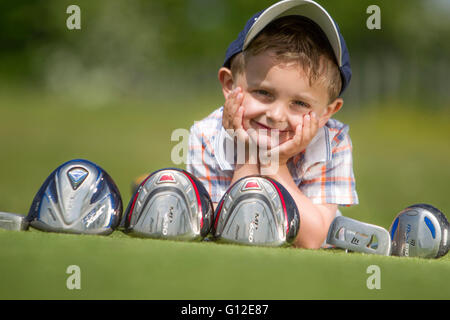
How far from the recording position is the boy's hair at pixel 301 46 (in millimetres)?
2693

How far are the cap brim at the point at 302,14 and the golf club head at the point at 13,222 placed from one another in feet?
3.77

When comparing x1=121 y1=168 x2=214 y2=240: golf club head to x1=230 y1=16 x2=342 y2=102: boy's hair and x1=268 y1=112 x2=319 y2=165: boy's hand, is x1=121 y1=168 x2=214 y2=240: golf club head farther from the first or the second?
x1=230 y1=16 x2=342 y2=102: boy's hair

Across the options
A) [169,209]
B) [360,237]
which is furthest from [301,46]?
[169,209]

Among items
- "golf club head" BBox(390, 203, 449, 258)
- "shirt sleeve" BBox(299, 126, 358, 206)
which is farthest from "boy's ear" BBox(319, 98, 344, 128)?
"golf club head" BBox(390, 203, 449, 258)

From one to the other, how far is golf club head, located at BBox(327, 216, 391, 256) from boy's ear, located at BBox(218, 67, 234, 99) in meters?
0.87

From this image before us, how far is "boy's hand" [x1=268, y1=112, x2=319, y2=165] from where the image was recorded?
107 inches

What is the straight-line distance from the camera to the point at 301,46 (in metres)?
2.71

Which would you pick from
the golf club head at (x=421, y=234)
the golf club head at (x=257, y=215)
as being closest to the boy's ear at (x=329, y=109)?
the golf club head at (x=421, y=234)

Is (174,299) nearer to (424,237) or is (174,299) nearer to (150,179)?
(150,179)

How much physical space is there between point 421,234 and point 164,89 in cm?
2604

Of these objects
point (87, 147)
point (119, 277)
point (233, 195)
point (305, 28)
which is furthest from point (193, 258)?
point (87, 147)

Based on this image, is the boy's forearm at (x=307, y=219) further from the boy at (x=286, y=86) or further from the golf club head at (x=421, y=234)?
the golf club head at (x=421, y=234)

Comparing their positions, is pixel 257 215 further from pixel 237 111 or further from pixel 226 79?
pixel 226 79

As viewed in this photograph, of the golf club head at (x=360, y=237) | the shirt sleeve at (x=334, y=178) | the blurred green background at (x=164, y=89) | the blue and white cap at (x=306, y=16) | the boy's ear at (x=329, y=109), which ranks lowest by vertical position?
the golf club head at (x=360, y=237)
